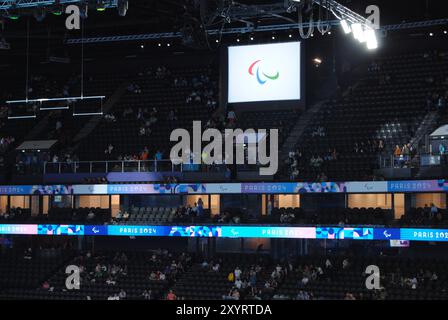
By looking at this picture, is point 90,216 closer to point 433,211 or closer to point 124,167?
point 124,167

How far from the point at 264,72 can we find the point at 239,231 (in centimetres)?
1035

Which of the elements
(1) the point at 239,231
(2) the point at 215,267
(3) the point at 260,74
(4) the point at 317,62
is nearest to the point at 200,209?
(1) the point at 239,231

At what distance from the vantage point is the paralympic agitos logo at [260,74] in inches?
1480

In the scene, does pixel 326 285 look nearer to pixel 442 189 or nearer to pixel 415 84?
pixel 442 189

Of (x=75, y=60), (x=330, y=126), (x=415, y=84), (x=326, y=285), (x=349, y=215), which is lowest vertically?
(x=326, y=285)

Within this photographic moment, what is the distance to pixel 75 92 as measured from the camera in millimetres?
42344

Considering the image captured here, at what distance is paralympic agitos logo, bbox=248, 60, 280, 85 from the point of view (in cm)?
3759

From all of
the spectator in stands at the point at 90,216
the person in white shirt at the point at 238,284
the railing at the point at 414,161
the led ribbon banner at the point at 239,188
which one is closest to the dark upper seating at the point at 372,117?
the led ribbon banner at the point at 239,188

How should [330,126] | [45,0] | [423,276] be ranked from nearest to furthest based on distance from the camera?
1. [45,0]
2. [423,276]
3. [330,126]

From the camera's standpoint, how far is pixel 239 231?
1225 inches

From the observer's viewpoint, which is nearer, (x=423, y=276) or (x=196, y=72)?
(x=423, y=276)
